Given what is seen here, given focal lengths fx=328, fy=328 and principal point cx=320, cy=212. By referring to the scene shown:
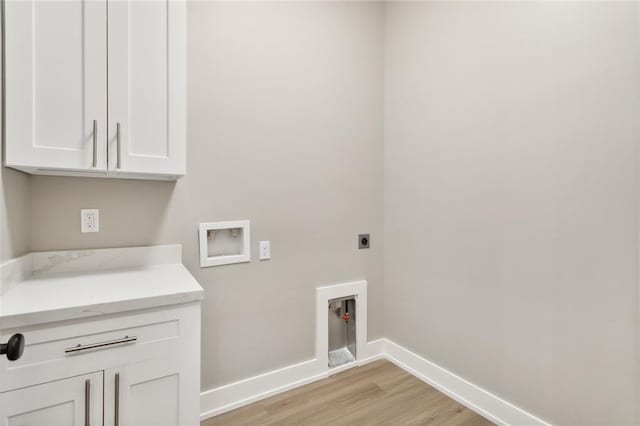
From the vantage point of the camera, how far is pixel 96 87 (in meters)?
1.35

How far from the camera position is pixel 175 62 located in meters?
1.51

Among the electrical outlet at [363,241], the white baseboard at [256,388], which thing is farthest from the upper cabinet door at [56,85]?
the electrical outlet at [363,241]

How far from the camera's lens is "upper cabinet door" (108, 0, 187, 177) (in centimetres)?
139

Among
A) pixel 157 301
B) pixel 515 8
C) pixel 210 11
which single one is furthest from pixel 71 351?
pixel 515 8

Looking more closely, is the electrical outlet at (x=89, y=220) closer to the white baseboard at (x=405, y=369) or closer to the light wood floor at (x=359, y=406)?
the white baseboard at (x=405, y=369)

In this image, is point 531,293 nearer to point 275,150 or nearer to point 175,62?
point 275,150

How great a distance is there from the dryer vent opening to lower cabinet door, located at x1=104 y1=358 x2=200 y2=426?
122cm

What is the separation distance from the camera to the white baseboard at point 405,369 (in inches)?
71.5

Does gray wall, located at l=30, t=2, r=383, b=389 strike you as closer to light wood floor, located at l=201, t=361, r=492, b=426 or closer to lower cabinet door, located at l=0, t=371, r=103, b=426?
light wood floor, located at l=201, t=361, r=492, b=426

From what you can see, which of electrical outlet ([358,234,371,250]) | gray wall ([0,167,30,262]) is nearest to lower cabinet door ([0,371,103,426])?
gray wall ([0,167,30,262])

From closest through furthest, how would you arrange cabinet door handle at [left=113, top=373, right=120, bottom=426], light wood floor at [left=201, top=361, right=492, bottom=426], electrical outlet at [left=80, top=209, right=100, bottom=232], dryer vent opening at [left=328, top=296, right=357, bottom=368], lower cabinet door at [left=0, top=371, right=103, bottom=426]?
lower cabinet door at [left=0, top=371, right=103, bottom=426] → cabinet door handle at [left=113, top=373, right=120, bottom=426] → electrical outlet at [left=80, top=209, right=100, bottom=232] → light wood floor at [left=201, top=361, right=492, bottom=426] → dryer vent opening at [left=328, top=296, right=357, bottom=368]

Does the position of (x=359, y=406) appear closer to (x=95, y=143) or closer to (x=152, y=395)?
(x=152, y=395)

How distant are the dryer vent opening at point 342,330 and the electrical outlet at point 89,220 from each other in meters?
1.53

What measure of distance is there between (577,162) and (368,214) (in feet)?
4.30
